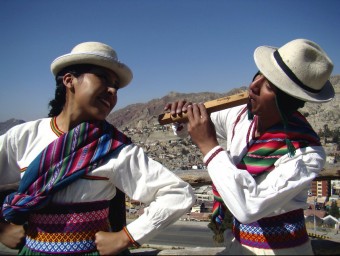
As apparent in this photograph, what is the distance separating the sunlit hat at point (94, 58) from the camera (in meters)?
1.74

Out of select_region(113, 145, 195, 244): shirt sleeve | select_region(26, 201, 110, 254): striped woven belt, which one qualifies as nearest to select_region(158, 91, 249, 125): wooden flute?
select_region(113, 145, 195, 244): shirt sleeve

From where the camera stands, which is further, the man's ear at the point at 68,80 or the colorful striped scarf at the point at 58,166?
the man's ear at the point at 68,80

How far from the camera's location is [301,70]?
170 cm

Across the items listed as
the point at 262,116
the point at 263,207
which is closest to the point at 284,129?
the point at 262,116

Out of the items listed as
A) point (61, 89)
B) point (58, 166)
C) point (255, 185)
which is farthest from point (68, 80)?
point (255, 185)

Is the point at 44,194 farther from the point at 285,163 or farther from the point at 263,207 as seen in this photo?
the point at 285,163

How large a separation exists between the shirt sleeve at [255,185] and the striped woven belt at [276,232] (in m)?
0.19

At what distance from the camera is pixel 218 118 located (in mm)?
2346

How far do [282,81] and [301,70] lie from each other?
0.35 ft

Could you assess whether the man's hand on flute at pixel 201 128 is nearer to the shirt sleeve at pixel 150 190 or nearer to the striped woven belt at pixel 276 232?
the shirt sleeve at pixel 150 190

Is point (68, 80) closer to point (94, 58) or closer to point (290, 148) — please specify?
point (94, 58)

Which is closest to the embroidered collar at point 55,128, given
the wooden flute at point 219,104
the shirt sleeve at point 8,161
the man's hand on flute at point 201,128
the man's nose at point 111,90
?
the shirt sleeve at point 8,161

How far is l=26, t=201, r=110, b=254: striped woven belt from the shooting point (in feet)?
5.32

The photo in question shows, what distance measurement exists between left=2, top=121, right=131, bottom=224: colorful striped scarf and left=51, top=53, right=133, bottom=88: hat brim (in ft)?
1.10
